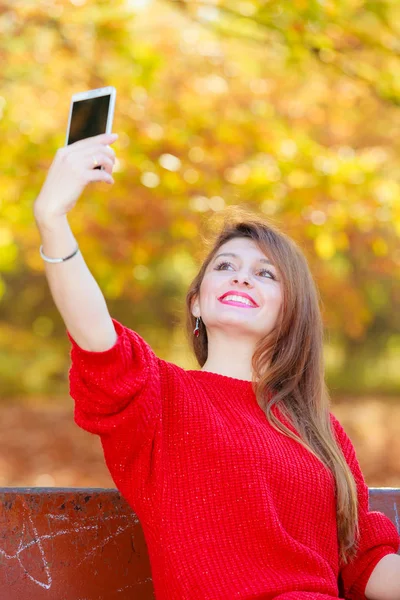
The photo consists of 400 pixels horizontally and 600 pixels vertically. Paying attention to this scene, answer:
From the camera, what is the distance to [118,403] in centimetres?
176

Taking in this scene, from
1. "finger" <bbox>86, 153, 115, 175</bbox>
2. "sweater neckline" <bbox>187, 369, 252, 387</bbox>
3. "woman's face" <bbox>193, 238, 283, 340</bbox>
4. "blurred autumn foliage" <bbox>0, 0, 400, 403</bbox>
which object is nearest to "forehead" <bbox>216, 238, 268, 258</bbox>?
"woman's face" <bbox>193, 238, 283, 340</bbox>

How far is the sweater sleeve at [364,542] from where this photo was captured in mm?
2145

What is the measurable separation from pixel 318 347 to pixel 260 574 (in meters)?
0.70

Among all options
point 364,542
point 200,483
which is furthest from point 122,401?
point 364,542

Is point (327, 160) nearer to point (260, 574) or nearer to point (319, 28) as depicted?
point (319, 28)

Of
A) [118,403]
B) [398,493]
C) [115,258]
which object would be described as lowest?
[398,493]

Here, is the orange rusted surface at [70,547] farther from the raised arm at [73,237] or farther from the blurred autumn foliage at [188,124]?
the blurred autumn foliage at [188,124]

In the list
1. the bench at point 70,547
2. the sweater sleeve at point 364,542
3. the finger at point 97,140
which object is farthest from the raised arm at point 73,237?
the sweater sleeve at point 364,542

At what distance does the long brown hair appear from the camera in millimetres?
2068

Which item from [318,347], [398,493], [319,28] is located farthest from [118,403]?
[319,28]

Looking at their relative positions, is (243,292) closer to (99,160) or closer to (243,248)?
(243,248)

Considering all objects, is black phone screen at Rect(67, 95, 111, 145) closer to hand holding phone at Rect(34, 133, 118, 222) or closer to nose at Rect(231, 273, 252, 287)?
hand holding phone at Rect(34, 133, 118, 222)

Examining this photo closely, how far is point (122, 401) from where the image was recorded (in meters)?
1.76

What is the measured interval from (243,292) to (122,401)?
1.70 feet
